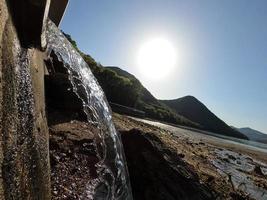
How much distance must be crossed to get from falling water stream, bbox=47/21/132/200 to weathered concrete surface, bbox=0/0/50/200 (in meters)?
2.04

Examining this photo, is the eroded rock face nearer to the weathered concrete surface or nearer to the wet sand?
the wet sand

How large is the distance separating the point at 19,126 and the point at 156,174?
593 cm

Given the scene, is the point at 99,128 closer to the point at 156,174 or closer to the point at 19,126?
the point at 156,174

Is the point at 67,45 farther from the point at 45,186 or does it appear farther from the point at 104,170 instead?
the point at 45,186

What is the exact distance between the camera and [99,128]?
9.21m

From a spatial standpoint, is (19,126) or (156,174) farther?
(156,174)

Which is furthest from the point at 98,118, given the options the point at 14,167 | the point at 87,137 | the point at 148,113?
the point at 148,113

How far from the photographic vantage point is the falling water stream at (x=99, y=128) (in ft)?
24.5

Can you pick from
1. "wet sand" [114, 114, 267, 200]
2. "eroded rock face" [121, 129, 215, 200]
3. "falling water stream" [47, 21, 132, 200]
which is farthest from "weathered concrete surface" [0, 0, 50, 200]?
"wet sand" [114, 114, 267, 200]

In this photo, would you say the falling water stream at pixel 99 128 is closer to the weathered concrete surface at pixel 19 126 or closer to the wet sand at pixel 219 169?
the weathered concrete surface at pixel 19 126

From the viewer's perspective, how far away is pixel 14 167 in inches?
142

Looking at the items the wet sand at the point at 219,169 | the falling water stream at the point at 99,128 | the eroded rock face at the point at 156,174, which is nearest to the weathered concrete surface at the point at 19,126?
the falling water stream at the point at 99,128

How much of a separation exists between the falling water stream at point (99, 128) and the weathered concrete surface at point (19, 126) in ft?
6.69

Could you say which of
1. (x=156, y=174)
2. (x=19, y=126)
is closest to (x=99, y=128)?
(x=156, y=174)
